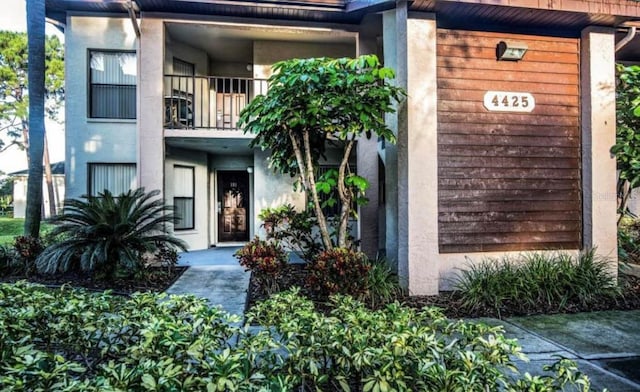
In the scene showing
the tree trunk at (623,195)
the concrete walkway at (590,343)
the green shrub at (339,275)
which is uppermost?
the tree trunk at (623,195)

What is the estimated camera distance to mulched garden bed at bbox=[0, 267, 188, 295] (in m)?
5.73

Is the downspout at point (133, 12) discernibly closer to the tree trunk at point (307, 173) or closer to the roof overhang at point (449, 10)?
the roof overhang at point (449, 10)

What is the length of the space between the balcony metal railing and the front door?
71.0 inches

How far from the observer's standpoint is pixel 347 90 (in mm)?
5160

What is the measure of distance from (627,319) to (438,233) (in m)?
2.47

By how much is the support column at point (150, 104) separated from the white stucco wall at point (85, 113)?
52.8 inches

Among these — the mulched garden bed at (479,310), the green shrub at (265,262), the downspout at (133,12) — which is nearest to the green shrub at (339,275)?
the mulched garden bed at (479,310)

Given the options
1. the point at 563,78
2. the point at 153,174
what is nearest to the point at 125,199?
the point at 153,174

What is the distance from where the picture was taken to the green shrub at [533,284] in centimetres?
498

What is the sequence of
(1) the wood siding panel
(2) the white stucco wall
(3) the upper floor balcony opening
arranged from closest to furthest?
1. (1) the wood siding panel
2. (2) the white stucco wall
3. (3) the upper floor balcony opening

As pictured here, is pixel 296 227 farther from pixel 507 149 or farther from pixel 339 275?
pixel 507 149

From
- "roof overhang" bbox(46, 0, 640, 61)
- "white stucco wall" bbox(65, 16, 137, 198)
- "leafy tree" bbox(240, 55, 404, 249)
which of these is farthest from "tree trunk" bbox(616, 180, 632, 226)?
"white stucco wall" bbox(65, 16, 137, 198)

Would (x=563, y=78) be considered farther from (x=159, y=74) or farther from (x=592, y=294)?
(x=159, y=74)

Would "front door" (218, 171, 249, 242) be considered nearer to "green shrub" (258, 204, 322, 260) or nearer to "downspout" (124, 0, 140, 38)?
"green shrub" (258, 204, 322, 260)
